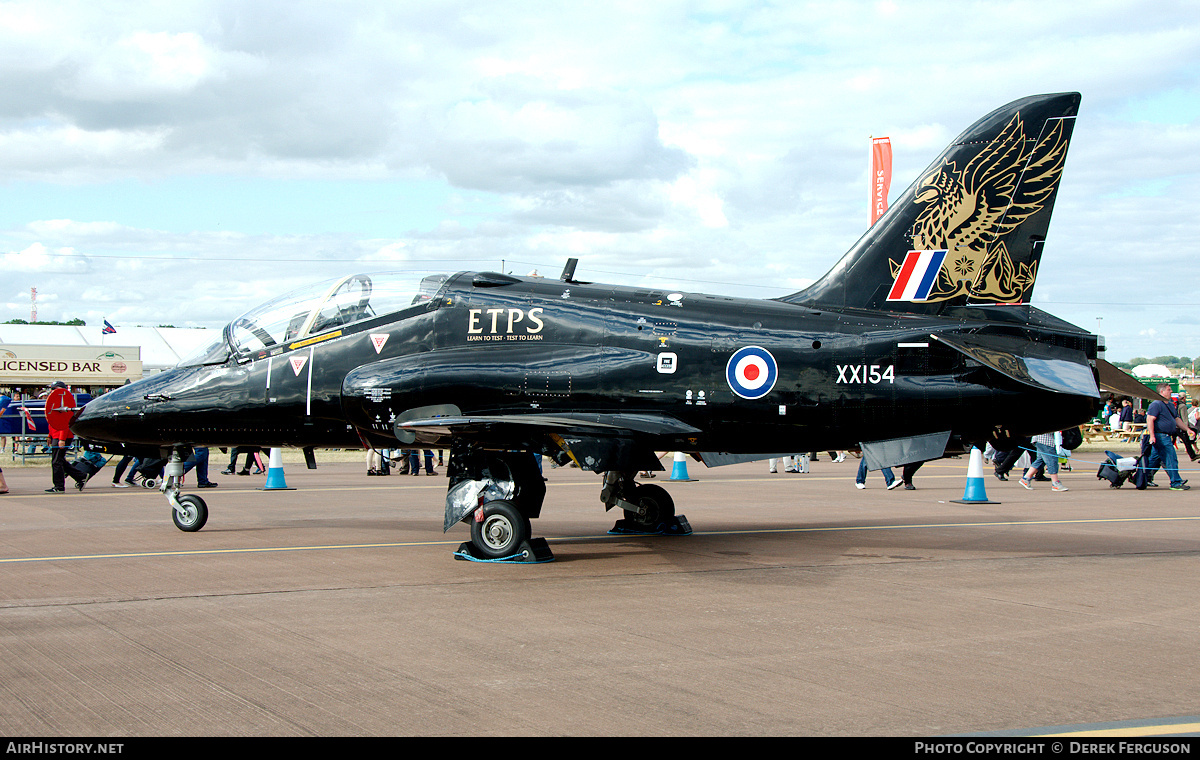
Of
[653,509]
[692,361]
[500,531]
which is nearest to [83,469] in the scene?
[653,509]

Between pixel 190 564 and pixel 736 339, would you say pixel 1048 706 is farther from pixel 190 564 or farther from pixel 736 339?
pixel 190 564

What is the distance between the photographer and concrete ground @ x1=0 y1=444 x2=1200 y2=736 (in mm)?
5105

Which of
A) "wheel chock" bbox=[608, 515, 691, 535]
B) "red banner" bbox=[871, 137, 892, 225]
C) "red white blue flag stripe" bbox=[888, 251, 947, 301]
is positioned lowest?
"wheel chock" bbox=[608, 515, 691, 535]

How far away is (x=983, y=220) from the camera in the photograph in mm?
11000

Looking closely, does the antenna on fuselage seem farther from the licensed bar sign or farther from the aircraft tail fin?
the licensed bar sign

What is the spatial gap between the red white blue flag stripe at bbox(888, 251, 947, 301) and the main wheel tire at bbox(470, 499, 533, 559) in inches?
196

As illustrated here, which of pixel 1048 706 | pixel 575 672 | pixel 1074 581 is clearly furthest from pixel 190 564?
pixel 1074 581

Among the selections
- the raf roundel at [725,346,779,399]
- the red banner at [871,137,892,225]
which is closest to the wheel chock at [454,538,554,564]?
the raf roundel at [725,346,779,399]

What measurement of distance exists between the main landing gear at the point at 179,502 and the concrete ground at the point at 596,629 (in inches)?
10.9

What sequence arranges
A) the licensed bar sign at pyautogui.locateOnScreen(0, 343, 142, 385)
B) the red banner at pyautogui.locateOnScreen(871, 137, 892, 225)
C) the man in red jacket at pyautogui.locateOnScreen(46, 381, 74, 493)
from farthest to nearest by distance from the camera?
the licensed bar sign at pyautogui.locateOnScreen(0, 343, 142, 385) → the red banner at pyautogui.locateOnScreen(871, 137, 892, 225) → the man in red jacket at pyautogui.locateOnScreen(46, 381, 74, 493)

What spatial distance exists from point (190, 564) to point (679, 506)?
8.90 m

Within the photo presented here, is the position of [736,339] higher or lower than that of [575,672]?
higher

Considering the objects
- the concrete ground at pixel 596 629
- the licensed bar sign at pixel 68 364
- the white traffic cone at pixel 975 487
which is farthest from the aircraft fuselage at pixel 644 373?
the licensed bar sign at pixel 68 364
